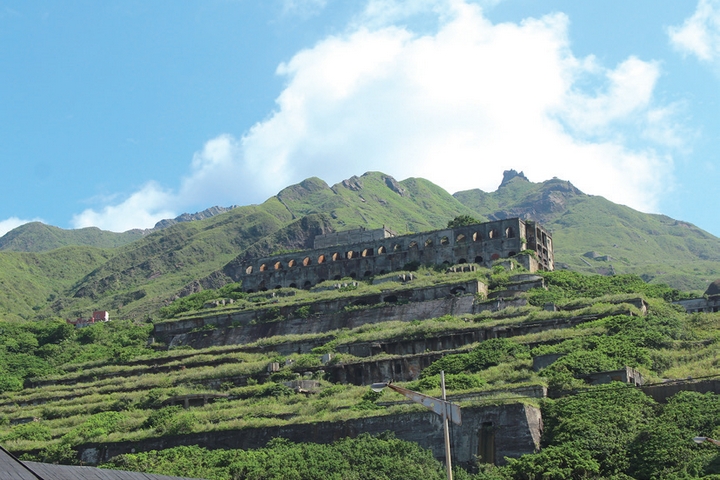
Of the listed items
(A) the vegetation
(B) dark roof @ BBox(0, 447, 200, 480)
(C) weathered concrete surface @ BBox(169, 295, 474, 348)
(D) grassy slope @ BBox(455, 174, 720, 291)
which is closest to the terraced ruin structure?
(A) the vegetation

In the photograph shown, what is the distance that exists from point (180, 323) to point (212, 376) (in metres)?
17.0

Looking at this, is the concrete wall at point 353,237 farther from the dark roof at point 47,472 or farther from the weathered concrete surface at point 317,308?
the dark roof at point 47,472

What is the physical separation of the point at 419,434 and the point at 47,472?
20.8m

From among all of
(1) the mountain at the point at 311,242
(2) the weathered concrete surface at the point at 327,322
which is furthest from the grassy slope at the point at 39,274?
(2) the weathered concrete surface at the point at 327,322

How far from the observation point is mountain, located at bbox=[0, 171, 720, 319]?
12000cm

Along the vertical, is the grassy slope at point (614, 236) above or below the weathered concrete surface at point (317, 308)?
above

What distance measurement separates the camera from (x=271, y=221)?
13988 cm

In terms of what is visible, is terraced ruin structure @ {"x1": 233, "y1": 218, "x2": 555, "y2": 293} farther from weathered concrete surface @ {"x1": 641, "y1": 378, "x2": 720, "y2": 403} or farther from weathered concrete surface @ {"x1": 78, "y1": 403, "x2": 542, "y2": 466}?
weathered concrete surface @ {"x1": 78, "y1": 403, "x2": 542, "y2": 466}

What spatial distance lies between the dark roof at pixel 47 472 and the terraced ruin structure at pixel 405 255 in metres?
50.6

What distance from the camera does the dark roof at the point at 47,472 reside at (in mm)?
23750

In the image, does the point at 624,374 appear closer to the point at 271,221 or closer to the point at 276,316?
the point at 276,316

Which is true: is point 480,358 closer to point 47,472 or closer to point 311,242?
point 47,472

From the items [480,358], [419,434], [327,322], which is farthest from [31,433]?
→ [480,358]

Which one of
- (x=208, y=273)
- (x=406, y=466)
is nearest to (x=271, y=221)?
(x=208, y=273)
